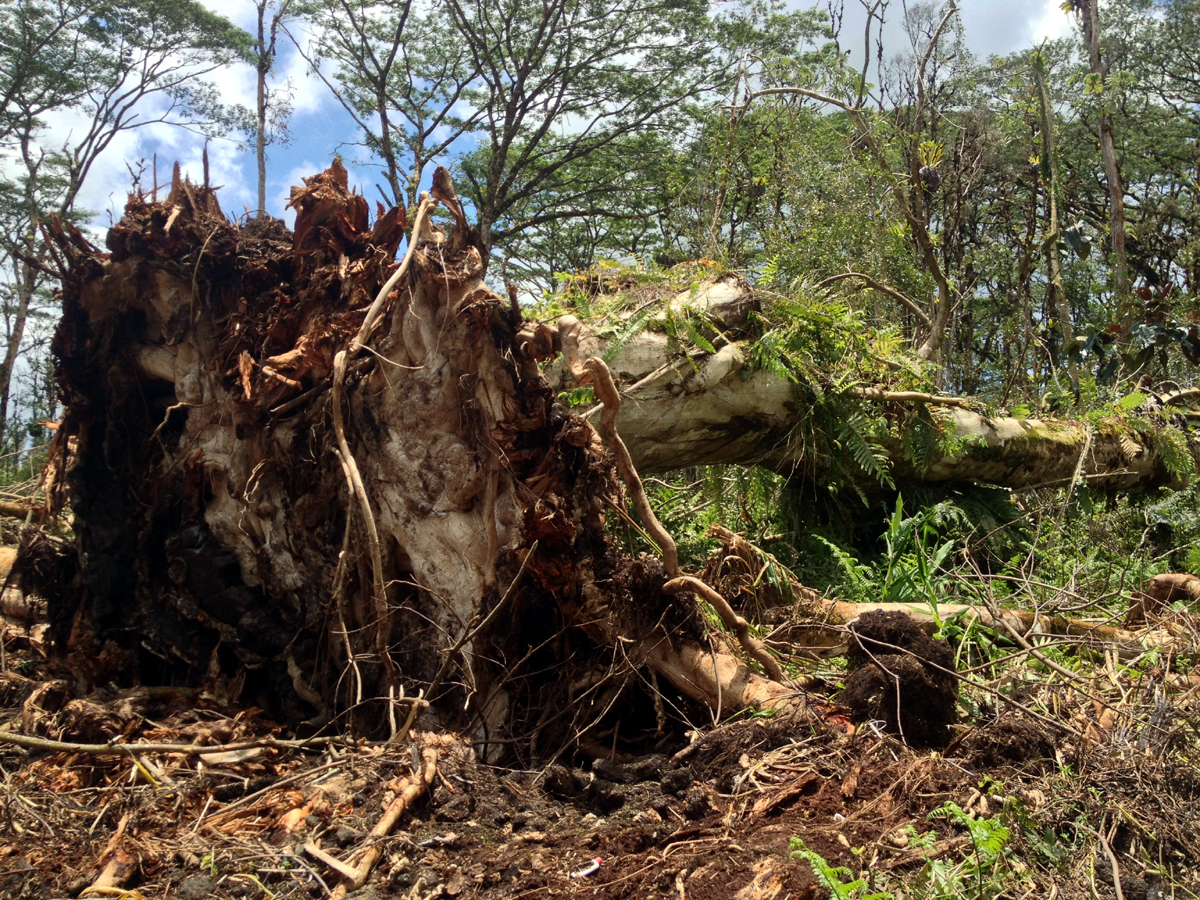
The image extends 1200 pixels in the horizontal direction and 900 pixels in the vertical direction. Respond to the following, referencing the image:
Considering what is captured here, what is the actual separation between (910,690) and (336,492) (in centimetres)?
247

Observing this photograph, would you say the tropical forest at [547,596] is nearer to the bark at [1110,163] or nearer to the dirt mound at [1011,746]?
the dirt mound at [1011,746]

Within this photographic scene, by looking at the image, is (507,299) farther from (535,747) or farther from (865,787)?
(865,787)

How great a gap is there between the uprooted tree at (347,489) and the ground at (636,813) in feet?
1.18

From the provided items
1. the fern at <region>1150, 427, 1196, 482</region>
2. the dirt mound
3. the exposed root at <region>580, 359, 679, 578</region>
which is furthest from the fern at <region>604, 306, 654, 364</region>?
the fern at <region>1150, 427, 1196, 482</region>

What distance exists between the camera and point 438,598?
3.54 metres

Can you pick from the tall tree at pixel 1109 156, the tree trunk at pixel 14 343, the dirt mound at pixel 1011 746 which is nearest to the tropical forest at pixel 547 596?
the dirt mound at pixel 1011 746

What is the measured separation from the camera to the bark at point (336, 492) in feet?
11.3

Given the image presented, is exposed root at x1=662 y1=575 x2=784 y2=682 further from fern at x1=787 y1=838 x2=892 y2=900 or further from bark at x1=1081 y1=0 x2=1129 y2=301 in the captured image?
bark at x1=1081 y1=0 x2=1129 y2=301

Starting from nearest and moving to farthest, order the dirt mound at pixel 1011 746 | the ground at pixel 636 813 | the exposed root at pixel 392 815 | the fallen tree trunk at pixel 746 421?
the ground at pixel 636 813
the exposed root at pixel 392 815
the dirt mound at pixel 1011 746
the fallen tree trunk at pixel 746 421

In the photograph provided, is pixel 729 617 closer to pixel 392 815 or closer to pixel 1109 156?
pixel 392 815

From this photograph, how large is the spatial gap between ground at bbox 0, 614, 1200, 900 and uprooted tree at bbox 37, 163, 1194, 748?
0.36 m

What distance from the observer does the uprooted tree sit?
3.43 metres

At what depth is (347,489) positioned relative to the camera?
3.72 meters

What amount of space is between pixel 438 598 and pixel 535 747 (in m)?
0.72
